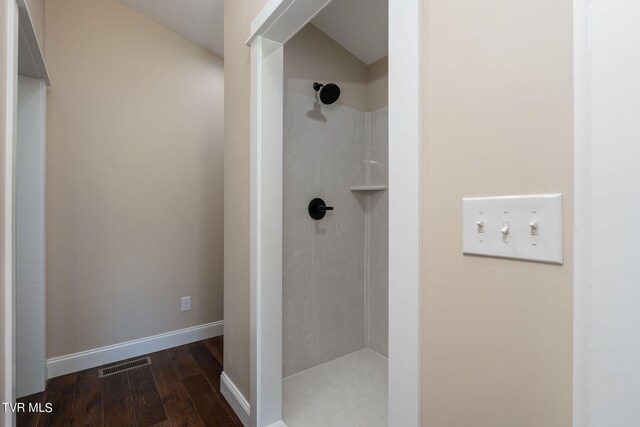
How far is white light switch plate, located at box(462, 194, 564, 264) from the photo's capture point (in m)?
0.49

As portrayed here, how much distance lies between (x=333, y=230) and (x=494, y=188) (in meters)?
1.61

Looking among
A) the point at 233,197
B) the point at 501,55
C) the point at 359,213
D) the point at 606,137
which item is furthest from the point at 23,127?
the point at 606,137

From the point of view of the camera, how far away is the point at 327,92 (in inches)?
78.1

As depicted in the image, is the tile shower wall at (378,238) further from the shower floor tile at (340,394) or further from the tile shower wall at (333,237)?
the shower floor tile at (340,394)

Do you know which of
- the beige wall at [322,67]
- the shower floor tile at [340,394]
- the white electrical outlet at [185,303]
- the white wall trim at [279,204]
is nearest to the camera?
the white wall trim at [279,204]

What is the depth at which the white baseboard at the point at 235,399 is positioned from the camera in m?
1.59

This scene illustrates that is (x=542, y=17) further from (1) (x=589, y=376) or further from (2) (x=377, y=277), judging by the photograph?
(2) (x=377, y=277)

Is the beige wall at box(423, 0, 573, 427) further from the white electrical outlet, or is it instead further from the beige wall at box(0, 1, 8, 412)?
the white electrical outlet

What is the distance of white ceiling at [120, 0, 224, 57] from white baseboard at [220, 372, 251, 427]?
2478mm

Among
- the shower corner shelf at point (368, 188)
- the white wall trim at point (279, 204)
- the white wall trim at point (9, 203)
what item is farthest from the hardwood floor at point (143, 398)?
the shower corner shelf at point (368, 188)

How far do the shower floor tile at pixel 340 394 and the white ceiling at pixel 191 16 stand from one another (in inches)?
102

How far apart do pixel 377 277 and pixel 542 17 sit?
193 cm

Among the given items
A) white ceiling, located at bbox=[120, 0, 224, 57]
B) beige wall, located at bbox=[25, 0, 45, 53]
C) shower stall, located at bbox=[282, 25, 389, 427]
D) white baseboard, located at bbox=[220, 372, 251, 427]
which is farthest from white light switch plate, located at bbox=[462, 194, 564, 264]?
white ceiling, located at bbox=[120, 0, 224, 57]

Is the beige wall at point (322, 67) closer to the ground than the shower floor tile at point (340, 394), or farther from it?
farther from it
